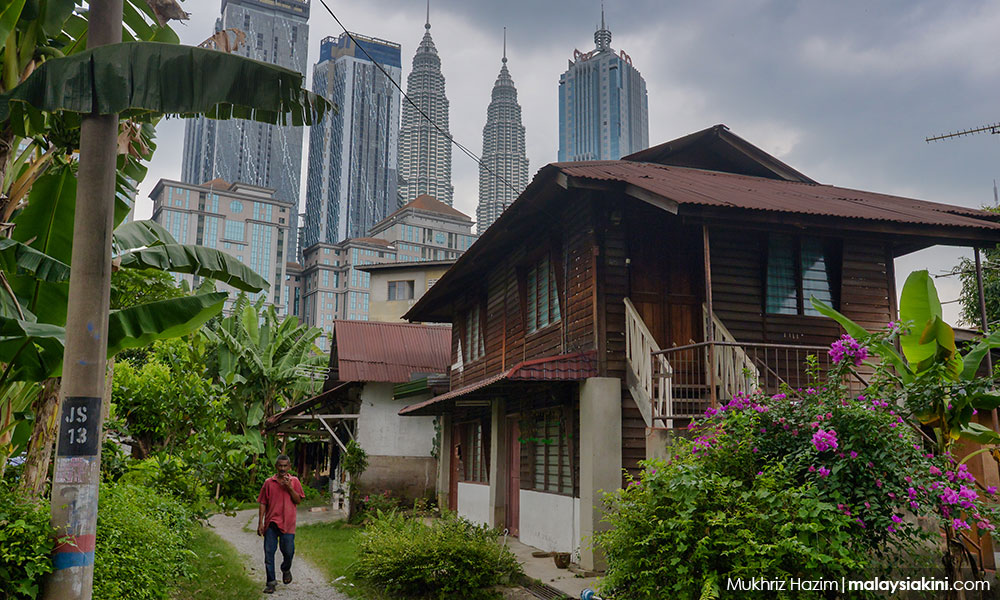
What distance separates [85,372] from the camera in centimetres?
500

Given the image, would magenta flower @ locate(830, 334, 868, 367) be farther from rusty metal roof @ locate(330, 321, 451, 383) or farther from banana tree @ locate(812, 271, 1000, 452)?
rusty metal roof @ locate(330, 321, 451, 383)

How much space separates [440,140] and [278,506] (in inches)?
6447

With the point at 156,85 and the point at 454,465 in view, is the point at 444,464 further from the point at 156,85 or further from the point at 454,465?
the point at 156,85

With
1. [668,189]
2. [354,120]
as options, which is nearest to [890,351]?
[668,189]

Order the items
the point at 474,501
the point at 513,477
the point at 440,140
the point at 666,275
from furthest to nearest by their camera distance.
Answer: the point at 440,140 < the point at 474,501 < the point at 513,477 < the point at 666,275

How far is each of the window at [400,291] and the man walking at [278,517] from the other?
33004 mm

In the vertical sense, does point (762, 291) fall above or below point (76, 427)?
above

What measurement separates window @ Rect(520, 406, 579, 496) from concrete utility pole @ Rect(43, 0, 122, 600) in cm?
768

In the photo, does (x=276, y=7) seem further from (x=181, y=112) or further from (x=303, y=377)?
(x=181, y=112)

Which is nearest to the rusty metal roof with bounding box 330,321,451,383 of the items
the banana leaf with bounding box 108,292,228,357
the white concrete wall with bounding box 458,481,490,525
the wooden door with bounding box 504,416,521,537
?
the white concrete wall with bounding box 458,481,490,525

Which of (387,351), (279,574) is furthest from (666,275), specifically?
(387,351)

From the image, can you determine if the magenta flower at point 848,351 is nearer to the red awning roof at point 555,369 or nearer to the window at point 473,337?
the red awning roof at point 555,369

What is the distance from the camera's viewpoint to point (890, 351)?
24.3 ft

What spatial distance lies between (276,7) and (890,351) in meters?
182
